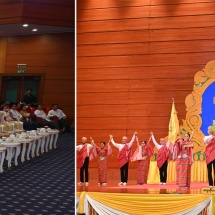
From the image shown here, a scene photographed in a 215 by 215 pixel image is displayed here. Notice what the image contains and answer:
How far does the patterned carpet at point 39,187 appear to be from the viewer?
6109mm

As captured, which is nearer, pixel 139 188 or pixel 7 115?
pixel 139 188

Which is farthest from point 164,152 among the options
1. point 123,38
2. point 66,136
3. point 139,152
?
point 66,136

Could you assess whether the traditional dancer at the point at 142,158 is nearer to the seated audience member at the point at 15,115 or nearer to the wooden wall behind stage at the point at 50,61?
the seated audience member at the point at 15,115

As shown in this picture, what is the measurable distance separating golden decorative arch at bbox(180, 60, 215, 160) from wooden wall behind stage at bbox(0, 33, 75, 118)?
22.1 ft

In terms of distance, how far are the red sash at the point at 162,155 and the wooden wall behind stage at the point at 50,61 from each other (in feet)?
24.6

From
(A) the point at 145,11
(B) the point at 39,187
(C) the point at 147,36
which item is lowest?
(B) the point at 39,187

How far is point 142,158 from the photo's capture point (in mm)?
8352

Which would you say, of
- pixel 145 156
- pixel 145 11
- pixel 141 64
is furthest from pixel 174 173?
pixel 145 11

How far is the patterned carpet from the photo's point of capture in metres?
6.11

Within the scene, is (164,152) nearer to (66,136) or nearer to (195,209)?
(195,209)

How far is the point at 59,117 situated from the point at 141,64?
5.03 metres

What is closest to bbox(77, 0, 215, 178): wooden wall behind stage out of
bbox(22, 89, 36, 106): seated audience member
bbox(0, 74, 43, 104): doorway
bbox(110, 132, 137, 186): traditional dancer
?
bbox(110, 132, 137, 186): traditional dancer

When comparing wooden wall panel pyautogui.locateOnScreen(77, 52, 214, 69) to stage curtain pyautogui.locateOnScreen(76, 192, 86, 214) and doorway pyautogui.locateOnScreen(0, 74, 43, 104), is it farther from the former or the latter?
doorway pyautogui.locateOnScreen(0, 74, 43, 104)

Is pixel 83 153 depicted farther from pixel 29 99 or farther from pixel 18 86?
pixel 18 86
